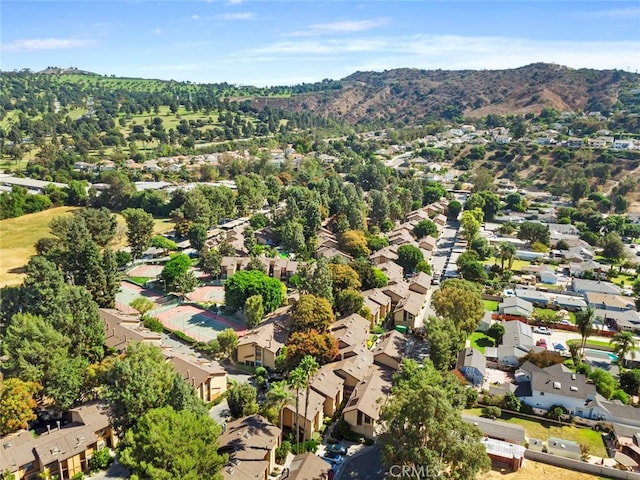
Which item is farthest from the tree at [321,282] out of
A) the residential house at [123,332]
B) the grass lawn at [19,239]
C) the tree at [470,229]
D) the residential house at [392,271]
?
the grass lawn at [19,239]

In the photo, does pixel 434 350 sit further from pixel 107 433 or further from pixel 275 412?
pixel 107 433

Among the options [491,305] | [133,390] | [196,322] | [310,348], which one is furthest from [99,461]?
[491,305]

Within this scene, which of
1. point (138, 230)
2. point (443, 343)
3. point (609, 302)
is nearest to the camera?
point (443, 343)

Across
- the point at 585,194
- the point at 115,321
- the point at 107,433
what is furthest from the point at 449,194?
the point at 107,433

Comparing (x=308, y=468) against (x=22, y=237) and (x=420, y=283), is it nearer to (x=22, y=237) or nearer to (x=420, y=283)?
(x=420, y=283)

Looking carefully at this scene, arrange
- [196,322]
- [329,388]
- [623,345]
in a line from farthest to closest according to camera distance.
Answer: [196,322] < [623,345] < [329,388]
